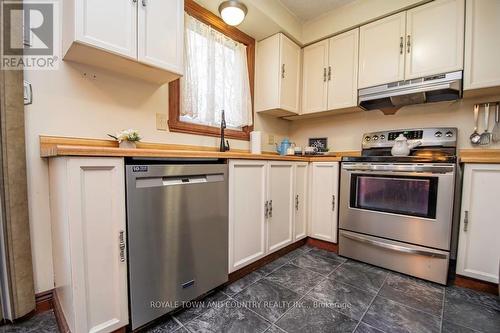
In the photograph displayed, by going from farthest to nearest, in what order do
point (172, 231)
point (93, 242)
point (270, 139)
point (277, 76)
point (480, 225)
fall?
point (270, 139), point (277, 76), point (480, 225), point (172, 231), point (93, 242)

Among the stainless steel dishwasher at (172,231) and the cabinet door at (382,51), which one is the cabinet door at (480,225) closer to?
the cabinet door at (382,51)

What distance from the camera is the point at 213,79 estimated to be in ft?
6.73

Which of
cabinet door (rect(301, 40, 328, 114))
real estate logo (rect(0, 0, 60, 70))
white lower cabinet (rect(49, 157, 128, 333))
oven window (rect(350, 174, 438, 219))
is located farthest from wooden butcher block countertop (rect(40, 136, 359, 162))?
cabinet door (rect(301, 40, 328, 114))

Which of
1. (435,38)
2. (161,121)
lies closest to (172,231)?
(161,121)

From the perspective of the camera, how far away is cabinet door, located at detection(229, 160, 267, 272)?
1530mm

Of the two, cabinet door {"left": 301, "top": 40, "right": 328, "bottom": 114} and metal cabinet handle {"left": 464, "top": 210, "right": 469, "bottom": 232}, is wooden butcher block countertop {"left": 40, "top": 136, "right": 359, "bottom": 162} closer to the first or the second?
cabinet door {"left": 301, "top": 40, "right": 328, "bottom": 114}

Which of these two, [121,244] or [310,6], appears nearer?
[121,244]

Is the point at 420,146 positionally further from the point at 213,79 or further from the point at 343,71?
the point at 213,79

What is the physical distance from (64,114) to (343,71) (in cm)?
238

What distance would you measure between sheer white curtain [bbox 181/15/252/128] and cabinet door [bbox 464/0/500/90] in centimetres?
181

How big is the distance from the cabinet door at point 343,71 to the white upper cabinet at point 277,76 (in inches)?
14.5

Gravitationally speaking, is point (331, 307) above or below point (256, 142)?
below

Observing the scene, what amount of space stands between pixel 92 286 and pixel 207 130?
1401mm

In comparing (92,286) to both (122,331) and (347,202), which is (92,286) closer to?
(122,331)
